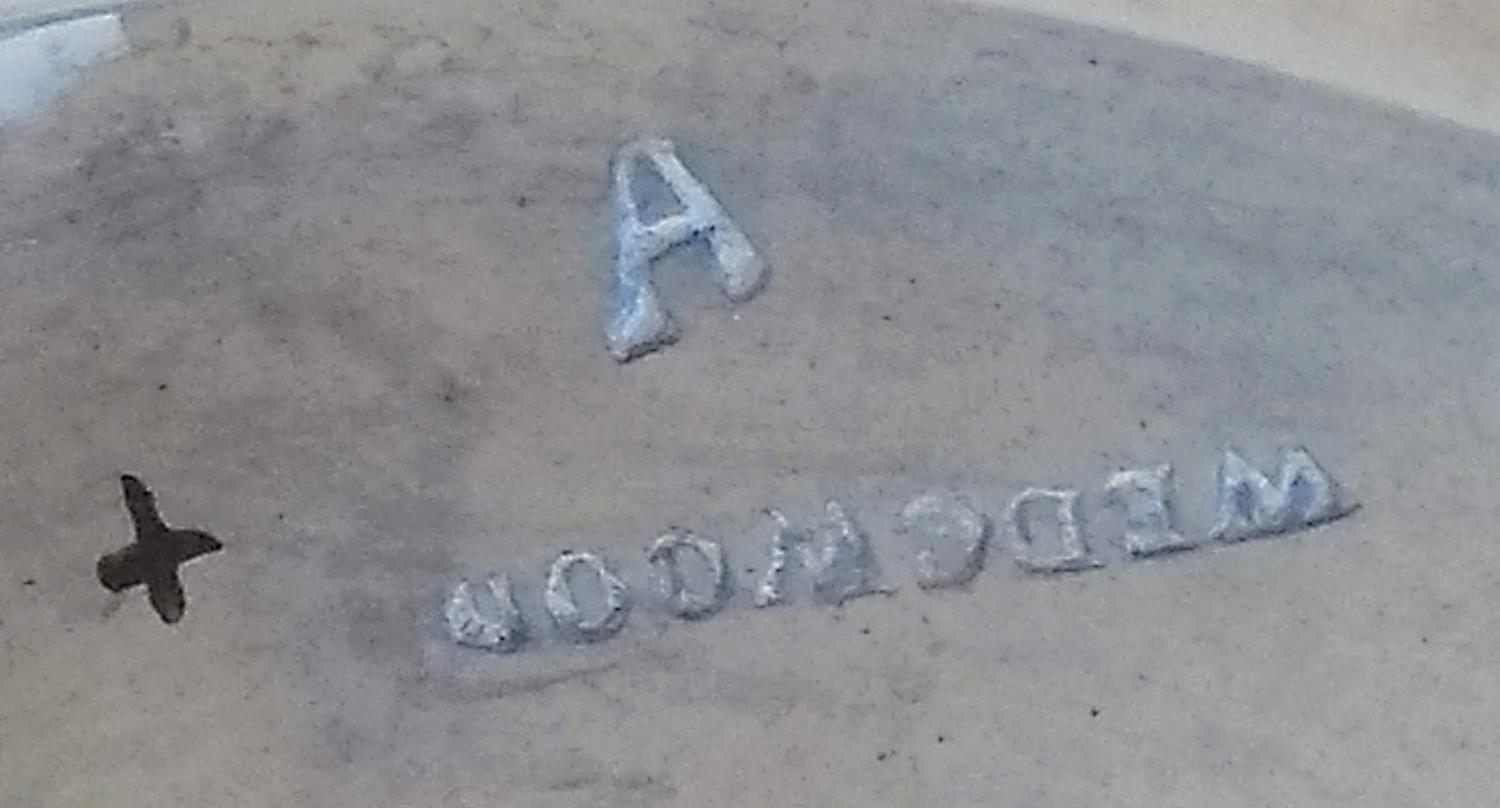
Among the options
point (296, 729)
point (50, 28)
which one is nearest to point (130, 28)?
point (50, 28)

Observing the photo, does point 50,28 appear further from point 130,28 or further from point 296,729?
point 296,729

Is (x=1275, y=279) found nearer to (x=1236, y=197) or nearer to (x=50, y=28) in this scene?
(x=1236, y=197)

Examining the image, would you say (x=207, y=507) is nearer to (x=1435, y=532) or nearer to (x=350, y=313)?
(x=350, y=313)

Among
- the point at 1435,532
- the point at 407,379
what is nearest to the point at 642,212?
the point at 407,379

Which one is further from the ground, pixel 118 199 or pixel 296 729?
pixel 118 199

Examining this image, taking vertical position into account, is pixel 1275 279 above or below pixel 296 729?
above
